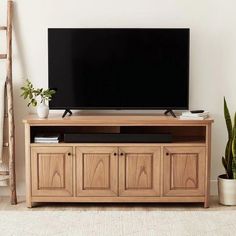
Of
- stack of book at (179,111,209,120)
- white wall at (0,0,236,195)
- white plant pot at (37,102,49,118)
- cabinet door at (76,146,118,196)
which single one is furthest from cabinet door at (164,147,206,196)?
white plant pot at (37,102,49,118)

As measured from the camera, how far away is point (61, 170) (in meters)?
4.40

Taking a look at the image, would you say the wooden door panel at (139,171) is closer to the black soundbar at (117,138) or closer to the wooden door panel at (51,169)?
the black soundbar at (117,138)

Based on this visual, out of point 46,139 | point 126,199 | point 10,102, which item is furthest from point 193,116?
point 10,102

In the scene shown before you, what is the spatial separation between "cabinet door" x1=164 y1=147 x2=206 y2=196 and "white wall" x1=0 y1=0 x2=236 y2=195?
0.55m

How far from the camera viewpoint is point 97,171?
4395 millimetres

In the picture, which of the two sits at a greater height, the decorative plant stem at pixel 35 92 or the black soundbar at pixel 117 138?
the decorative plant stem at pixel 35 92

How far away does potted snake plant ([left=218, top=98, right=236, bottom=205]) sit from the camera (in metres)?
4.46

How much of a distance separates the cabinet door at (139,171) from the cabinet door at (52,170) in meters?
0.42

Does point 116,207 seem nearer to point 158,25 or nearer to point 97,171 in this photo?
point 97,171
